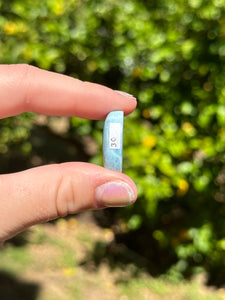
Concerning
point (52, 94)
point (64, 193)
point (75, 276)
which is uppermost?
point (52, 94)

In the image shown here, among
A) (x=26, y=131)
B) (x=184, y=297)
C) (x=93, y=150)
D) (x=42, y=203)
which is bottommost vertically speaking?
(x=184, y=297)

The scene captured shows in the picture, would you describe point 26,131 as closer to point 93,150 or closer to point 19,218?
point 93,150

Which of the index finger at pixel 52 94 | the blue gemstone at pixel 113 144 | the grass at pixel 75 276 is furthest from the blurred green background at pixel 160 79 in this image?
the blue gemstone at pixel 113 144

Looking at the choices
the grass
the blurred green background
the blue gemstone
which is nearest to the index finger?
the blue gemstone

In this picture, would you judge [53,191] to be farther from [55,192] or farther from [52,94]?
[52,94]

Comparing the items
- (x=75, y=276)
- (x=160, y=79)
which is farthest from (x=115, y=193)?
(x=75, y=276)

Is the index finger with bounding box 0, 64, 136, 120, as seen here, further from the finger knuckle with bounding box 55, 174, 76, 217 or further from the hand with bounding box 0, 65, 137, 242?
the finger knuckle with bounding box 55, 174, 76, 217

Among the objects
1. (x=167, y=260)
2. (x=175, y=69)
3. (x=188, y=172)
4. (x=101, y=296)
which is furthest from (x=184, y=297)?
(x=175, y=69)
